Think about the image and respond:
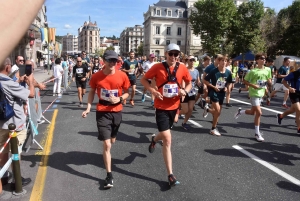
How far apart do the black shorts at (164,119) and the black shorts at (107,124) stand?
0.62 metres

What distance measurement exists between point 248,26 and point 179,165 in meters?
46.3

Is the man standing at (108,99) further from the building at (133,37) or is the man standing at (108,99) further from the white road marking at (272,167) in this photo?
the building at (133,37)

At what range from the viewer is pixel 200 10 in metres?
65.6

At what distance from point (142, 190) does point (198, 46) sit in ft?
294

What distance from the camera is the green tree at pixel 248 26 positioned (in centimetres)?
4416

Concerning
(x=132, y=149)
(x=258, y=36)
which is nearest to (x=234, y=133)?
(x=132, y=149)

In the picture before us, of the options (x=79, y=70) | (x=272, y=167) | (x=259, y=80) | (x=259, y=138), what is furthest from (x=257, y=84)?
(x=79, y=70)

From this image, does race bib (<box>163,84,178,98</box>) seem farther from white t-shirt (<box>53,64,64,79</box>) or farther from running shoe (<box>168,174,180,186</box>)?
white t-shirt (<box>53,64,64,79</box>)

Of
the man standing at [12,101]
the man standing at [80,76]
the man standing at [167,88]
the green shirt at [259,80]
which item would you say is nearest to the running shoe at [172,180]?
the man standing at [167,88]

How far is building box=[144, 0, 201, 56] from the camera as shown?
90.0m

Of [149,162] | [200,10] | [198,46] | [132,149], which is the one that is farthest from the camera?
[198,46]

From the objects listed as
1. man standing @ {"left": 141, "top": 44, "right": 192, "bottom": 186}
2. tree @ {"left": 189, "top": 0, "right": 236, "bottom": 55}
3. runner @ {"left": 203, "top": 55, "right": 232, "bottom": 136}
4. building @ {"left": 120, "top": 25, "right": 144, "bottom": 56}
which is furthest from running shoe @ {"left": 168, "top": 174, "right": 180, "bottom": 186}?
building @ {"left": 120, "top": 25, "right": 144, "bottom": 56}

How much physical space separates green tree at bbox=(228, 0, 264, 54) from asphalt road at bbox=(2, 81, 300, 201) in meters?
40.4

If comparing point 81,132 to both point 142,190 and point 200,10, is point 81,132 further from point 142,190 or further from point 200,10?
point 200,10
